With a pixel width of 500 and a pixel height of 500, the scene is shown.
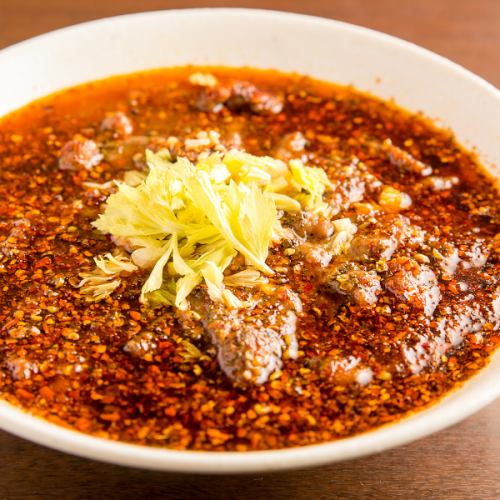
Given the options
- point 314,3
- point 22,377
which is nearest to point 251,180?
point 22,377

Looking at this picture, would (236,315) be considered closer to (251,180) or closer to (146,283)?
(146,283)

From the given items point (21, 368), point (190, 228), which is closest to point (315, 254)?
point (190, 228)

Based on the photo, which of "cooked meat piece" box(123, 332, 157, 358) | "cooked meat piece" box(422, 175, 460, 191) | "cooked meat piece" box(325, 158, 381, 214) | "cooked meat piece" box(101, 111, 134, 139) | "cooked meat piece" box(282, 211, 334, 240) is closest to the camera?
"cooked meat piece" box(123, 332, 157, 358)

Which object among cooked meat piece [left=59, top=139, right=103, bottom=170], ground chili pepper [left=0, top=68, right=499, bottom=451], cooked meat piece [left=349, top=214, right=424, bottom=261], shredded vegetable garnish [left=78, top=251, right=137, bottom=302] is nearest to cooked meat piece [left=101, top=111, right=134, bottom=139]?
ground chili pepper [left=0, top=68, right=499, bottom=451]

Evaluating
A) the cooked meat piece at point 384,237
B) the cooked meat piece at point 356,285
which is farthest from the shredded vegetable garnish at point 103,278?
the cooked meat piece at point 384,237

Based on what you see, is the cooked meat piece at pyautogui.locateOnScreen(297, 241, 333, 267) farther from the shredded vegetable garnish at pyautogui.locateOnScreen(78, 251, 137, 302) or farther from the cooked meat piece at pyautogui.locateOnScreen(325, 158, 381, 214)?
the shredded vegetable garnish at pyautogui.locateOnScreen(78, 251, 137, 302)

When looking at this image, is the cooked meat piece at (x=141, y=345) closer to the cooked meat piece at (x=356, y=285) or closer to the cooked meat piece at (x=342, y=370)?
the cooked meat piece at (x=342, y=370)
